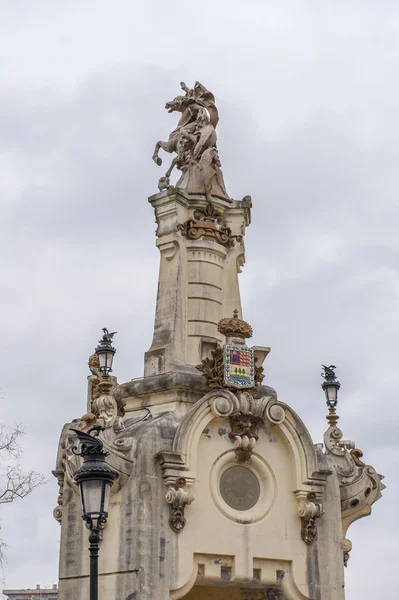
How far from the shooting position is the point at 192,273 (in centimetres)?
2147

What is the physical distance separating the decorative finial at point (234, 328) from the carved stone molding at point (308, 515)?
10.4ft

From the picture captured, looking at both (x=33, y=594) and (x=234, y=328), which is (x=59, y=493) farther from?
(x=33, y=594)

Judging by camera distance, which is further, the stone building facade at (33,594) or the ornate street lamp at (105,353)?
the stone building facade at (33,594)

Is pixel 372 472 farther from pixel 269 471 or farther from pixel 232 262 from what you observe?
pixel 232 262

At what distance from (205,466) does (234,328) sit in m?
2.64

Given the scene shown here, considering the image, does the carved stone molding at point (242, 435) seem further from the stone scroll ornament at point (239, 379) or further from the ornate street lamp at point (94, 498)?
the ornate street lamp at point (94, 498)

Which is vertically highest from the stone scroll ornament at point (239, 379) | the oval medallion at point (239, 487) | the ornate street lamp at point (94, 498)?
the stone scroll ornament at point (239, 379)

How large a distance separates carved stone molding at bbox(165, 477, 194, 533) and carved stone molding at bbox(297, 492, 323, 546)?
99.9 inches

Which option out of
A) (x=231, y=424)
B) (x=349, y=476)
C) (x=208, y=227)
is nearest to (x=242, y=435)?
(x=231, y=424)

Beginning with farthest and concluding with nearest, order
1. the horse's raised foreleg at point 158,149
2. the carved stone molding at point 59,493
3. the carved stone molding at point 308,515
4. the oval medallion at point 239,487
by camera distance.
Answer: the horse's raised foreleg at point 158,149 → the carved stone molding at point 59,493 → the carved stone molding at point 308,515 → the oval medallion at point 239,487

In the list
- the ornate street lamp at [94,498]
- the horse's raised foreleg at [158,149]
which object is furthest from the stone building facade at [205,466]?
the ornate street lamp at [94,498]

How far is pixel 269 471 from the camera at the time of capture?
1947 cm

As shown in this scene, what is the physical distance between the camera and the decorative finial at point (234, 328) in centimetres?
1948

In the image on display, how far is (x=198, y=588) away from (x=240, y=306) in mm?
5858
